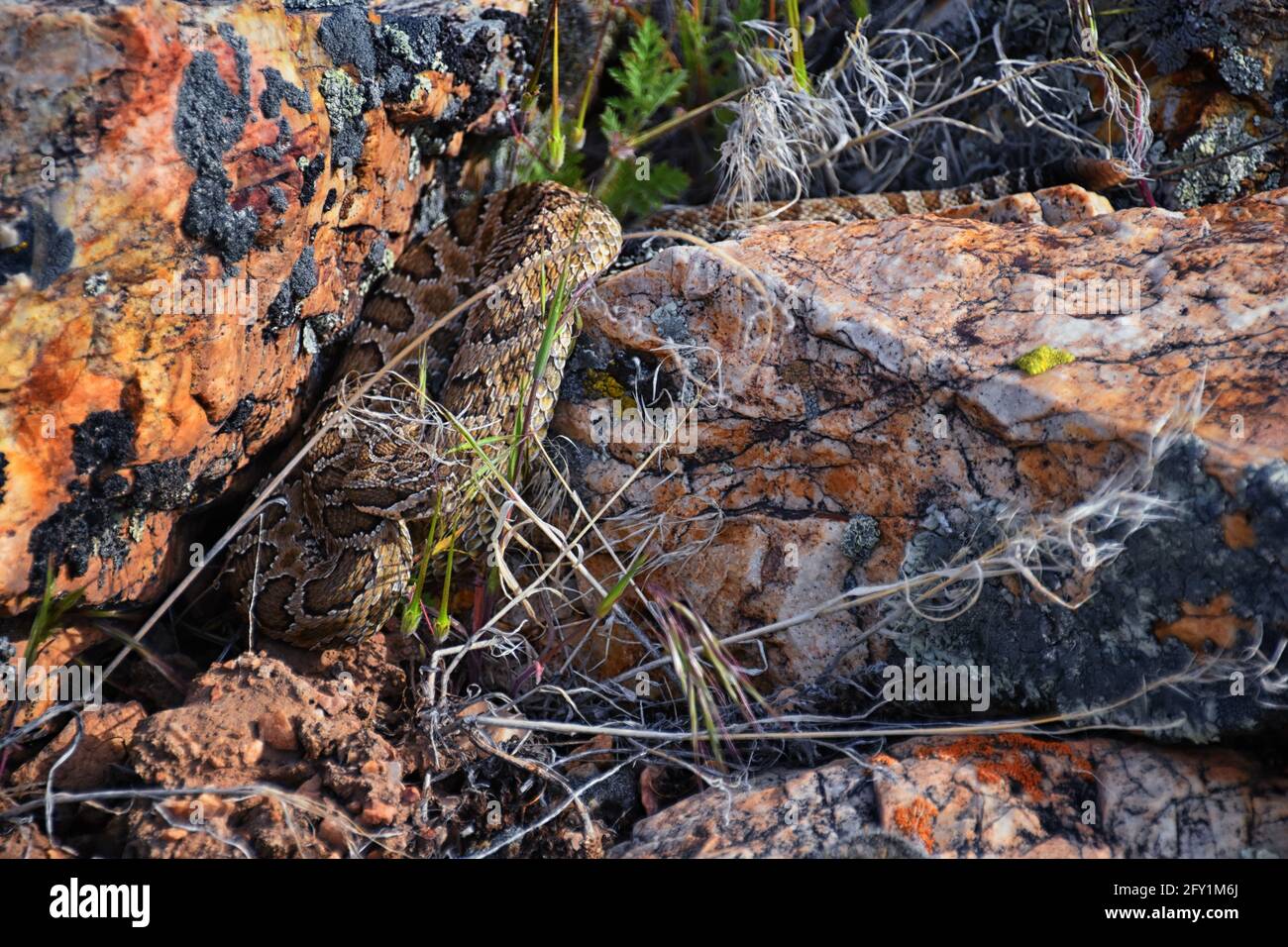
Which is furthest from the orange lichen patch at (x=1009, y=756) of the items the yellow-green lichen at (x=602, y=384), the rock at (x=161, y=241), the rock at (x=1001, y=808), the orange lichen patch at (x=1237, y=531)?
the rock at (x=161, y=241)

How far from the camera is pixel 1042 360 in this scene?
3311mm

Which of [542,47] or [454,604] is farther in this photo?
[542,47]

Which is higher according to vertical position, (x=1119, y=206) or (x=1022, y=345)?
(x=1119, y=206)

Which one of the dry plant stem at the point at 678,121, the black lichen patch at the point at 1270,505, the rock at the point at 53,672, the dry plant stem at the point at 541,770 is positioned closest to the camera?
the black lichen patch at the point at 1270,505

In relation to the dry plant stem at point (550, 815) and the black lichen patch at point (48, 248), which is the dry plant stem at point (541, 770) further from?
the black lichen patch at point (48, 248)

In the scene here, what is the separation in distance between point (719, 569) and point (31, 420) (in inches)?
92.9

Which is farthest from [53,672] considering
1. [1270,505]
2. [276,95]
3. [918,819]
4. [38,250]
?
[1270,505]

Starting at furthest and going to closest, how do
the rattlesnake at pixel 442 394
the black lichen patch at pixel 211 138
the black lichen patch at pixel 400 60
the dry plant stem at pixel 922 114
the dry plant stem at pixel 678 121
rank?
the dry plant stem at pixel 678 121
the dry plant stem at pixel 922 114
the rattlesnake at pixel 442 394
the black lichen patch at pixel 400 60
the black lichen patch at pixel 211 138

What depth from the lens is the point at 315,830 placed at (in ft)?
9.84

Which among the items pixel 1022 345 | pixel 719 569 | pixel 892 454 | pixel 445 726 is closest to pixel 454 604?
pixel 445 726

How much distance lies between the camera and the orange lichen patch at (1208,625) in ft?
9.12

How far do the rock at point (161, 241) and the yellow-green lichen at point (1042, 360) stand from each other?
2.64 m
